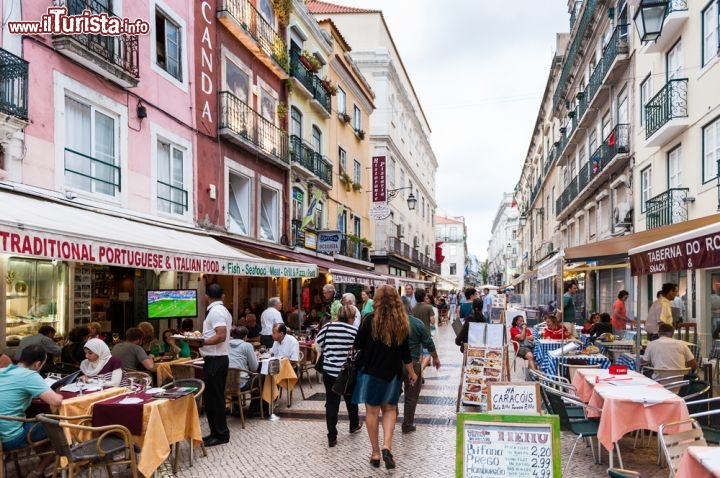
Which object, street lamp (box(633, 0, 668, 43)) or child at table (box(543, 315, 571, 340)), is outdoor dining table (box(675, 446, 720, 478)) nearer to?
child at table (box(543, 315, 571, 340))

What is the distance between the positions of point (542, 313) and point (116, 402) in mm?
20993

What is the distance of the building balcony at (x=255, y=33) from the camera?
15.3 metres

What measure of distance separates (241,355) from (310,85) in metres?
15.0

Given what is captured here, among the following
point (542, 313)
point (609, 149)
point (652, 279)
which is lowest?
point (542, 313)

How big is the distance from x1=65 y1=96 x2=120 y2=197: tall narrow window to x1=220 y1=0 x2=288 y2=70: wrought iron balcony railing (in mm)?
5839

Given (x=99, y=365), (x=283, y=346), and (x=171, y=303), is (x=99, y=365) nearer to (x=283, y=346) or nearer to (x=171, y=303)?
(x=283, y=346)

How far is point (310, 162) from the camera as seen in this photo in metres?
21.4

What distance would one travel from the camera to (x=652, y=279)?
18.0 m

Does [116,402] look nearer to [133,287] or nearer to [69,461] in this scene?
[69,461]

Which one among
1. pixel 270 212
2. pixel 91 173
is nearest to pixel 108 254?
pixel 91 173

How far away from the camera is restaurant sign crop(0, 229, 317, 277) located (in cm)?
537

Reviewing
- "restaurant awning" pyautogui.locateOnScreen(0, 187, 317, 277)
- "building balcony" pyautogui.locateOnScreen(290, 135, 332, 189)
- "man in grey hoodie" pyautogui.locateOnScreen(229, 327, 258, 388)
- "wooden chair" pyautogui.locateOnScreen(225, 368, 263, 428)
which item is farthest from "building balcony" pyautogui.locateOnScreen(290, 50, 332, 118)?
"wooden chair" pyautogui.locateOnScreen(225, 368, 263, 428)

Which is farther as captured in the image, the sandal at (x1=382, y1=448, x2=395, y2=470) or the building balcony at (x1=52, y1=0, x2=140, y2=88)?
the building balcony at (x1=52, y1=0, x2=140, y2=88)

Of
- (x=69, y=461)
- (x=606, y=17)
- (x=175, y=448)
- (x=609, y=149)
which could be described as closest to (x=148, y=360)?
(x=175, y=448)
